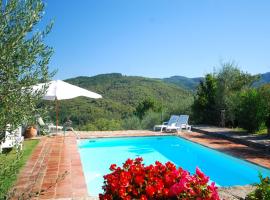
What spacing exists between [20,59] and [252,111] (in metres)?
11.2

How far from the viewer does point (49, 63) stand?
3.14m

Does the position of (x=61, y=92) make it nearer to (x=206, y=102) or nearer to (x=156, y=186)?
(x=206, y=102)

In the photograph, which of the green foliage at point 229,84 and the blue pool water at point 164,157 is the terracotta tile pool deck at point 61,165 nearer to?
the blue pool water at point 164,157

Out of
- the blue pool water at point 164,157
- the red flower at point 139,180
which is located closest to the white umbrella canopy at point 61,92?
the blue pool water at point 164,157

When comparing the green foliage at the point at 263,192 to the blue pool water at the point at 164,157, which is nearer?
the green foliage at the point at 263,192

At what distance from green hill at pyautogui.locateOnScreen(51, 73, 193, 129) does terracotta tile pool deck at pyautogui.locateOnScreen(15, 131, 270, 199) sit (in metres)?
15.3

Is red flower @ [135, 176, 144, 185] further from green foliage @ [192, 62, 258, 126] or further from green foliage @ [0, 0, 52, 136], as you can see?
green foliage @ [192, 62, 258, 126]

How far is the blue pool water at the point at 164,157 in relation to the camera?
8.09 meters

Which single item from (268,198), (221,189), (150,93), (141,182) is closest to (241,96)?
(221,189)

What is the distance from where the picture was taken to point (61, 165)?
744cm

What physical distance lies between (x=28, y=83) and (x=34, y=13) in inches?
25.8

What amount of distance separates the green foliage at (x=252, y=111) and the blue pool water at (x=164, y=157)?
2.72 meters

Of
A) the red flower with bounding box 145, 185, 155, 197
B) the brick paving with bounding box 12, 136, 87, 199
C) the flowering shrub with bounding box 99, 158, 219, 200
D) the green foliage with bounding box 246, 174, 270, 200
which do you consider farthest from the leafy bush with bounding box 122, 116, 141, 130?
the red flower with bounding box 145, 185, 155, 197

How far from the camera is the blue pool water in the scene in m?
8.09
